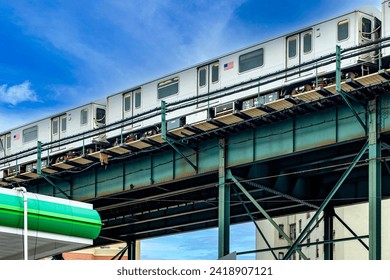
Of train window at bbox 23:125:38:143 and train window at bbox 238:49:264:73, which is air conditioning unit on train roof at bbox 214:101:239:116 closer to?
train window at bbox 238:49:264:73

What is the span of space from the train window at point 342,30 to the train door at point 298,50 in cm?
166

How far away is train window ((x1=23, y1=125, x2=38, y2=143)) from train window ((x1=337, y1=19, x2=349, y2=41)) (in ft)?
86.2

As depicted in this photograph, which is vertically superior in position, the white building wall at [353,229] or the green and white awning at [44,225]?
the white building wall at [353,229]

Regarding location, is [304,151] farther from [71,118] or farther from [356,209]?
[356,209]

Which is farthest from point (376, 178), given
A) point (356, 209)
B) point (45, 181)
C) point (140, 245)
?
point (140, 245)

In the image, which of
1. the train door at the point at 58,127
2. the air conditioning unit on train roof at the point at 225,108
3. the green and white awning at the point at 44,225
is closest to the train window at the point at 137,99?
the train door at the point at 58,127

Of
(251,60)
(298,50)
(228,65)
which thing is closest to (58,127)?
(228,65)

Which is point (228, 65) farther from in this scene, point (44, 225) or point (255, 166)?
point (44, 225)

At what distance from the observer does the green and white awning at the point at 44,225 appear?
26175 mm

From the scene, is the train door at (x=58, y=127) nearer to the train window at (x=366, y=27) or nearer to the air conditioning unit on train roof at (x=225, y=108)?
the air conditioning unit on train roof at (x=225, y=108)

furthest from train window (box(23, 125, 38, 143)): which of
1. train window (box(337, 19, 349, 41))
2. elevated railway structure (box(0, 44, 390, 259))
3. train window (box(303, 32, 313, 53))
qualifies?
train window (box(337, 19, 349, 41))

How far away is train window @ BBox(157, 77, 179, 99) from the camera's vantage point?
47.0 meters

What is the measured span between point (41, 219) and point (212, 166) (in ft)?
51.9

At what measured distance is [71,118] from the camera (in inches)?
2175
